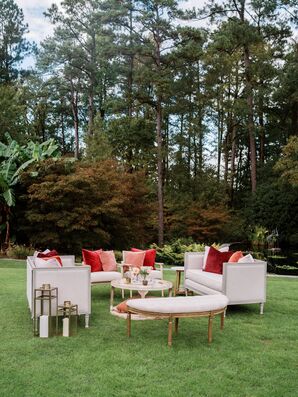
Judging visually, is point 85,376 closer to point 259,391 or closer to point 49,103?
point 259,391

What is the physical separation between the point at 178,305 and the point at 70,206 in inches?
357

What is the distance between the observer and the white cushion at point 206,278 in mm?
6279

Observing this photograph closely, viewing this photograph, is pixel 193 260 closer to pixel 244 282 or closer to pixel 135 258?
pixel 135 258

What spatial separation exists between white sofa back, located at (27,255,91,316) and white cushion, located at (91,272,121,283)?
1505 millimetres

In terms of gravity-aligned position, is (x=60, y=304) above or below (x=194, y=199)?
below

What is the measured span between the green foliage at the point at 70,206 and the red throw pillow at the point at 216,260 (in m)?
6.40

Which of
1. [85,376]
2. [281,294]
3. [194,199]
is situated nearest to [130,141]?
[194,199]

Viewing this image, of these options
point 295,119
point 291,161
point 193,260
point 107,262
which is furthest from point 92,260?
point 295,119

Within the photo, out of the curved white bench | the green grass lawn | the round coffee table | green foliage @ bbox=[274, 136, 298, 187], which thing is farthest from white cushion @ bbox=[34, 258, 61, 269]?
green foliage @ bbox=[274, 136, 298, 187]

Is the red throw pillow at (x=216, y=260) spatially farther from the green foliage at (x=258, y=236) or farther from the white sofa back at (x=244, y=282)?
the green foliage at (x=258, y=236)

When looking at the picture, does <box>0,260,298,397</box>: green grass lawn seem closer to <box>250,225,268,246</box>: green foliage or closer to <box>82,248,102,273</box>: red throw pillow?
<box>82,248,102,273</box>: red throw pillow

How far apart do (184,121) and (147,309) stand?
22.7 meters

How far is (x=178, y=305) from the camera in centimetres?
458

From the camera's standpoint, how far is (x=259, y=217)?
22547mm
